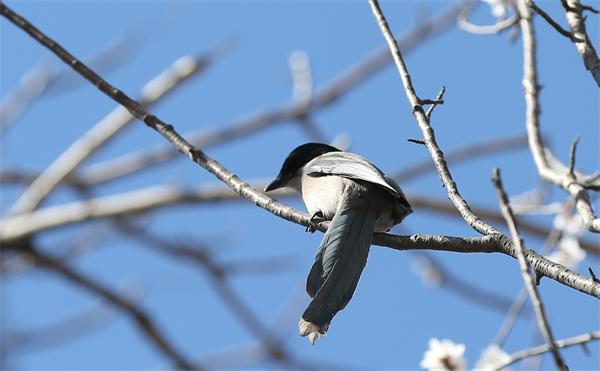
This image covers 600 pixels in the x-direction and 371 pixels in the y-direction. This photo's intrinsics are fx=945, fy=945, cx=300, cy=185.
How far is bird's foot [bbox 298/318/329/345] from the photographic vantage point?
9.46 feet

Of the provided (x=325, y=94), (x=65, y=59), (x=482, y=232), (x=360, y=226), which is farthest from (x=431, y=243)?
(x=325, y=94)

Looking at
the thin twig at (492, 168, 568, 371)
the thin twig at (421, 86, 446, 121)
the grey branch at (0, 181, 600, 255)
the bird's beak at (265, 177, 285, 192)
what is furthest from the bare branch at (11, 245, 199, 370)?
the thin twig at (492, 168, 568, 371)

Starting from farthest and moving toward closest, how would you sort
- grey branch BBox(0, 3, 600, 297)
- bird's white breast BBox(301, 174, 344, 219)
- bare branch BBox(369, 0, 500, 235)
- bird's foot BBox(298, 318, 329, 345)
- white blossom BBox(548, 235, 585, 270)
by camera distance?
white blossom BBox(548, 235, 585, 270) → bird's white breast BBox(301, 174, 344, 219) → bird's foot BBox(298, 318, 329, 345) → bare branch BBox(369, 0, 500, 235) → grey branch BBox(0, 3, 600, 297)

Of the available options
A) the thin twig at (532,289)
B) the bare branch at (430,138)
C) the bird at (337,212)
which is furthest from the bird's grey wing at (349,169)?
the thin twig at (532,289)

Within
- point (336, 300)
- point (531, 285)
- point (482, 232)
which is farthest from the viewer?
point (336, 300)

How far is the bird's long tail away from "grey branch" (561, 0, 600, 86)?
3.24ft

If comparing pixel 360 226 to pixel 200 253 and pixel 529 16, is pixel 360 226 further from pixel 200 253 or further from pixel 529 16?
pixel 200 253

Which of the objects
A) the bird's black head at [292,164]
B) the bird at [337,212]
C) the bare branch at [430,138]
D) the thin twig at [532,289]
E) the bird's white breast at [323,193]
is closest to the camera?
the thin twig at [532,289]

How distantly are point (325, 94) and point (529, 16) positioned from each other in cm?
405

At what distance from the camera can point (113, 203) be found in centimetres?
785

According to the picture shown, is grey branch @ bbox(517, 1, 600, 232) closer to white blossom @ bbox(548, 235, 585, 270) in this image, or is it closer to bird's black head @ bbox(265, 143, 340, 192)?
white blossom @ bbox(548, 235, 585, 270)

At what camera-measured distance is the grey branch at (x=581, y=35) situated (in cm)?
319

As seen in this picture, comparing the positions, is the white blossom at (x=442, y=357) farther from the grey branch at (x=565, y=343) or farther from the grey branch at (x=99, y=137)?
the grey branch at (x=99, y=137)

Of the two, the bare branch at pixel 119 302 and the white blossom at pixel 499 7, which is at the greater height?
the bare branch at pixel 119 302
